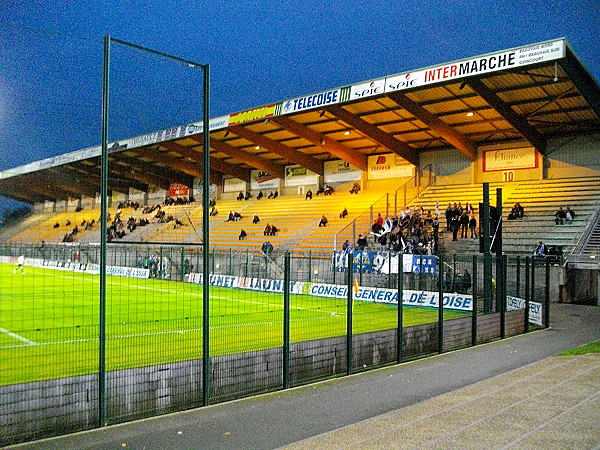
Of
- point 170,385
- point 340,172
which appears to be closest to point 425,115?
point 340,172

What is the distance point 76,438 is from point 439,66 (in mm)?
22984

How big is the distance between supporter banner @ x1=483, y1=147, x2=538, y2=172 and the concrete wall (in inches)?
1012

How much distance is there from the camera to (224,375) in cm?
774

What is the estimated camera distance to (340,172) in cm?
4247

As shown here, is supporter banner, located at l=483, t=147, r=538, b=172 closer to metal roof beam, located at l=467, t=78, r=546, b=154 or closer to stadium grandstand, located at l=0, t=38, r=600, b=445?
stadium grandstand, located at l=0, t=38, r=600, b=445

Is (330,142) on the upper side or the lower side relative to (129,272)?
upper

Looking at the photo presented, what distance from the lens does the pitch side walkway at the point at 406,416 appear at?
19.8 ft

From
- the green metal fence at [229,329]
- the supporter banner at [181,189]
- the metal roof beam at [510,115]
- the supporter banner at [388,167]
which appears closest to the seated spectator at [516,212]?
the metal roof beam at [510,115]

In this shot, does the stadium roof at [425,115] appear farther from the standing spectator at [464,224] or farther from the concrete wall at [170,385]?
the standing spectator at [464,224]

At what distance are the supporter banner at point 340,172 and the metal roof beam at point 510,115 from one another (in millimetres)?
12797

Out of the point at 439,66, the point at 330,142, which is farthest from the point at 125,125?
the point at 330,142

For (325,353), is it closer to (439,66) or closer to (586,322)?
(586,322)

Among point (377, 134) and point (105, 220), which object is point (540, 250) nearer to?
point (377, 134)

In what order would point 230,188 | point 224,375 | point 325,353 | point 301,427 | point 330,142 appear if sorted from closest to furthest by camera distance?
point 301,427 → point 224,375 → point 325,353 → point 330,142 → point 230,188
